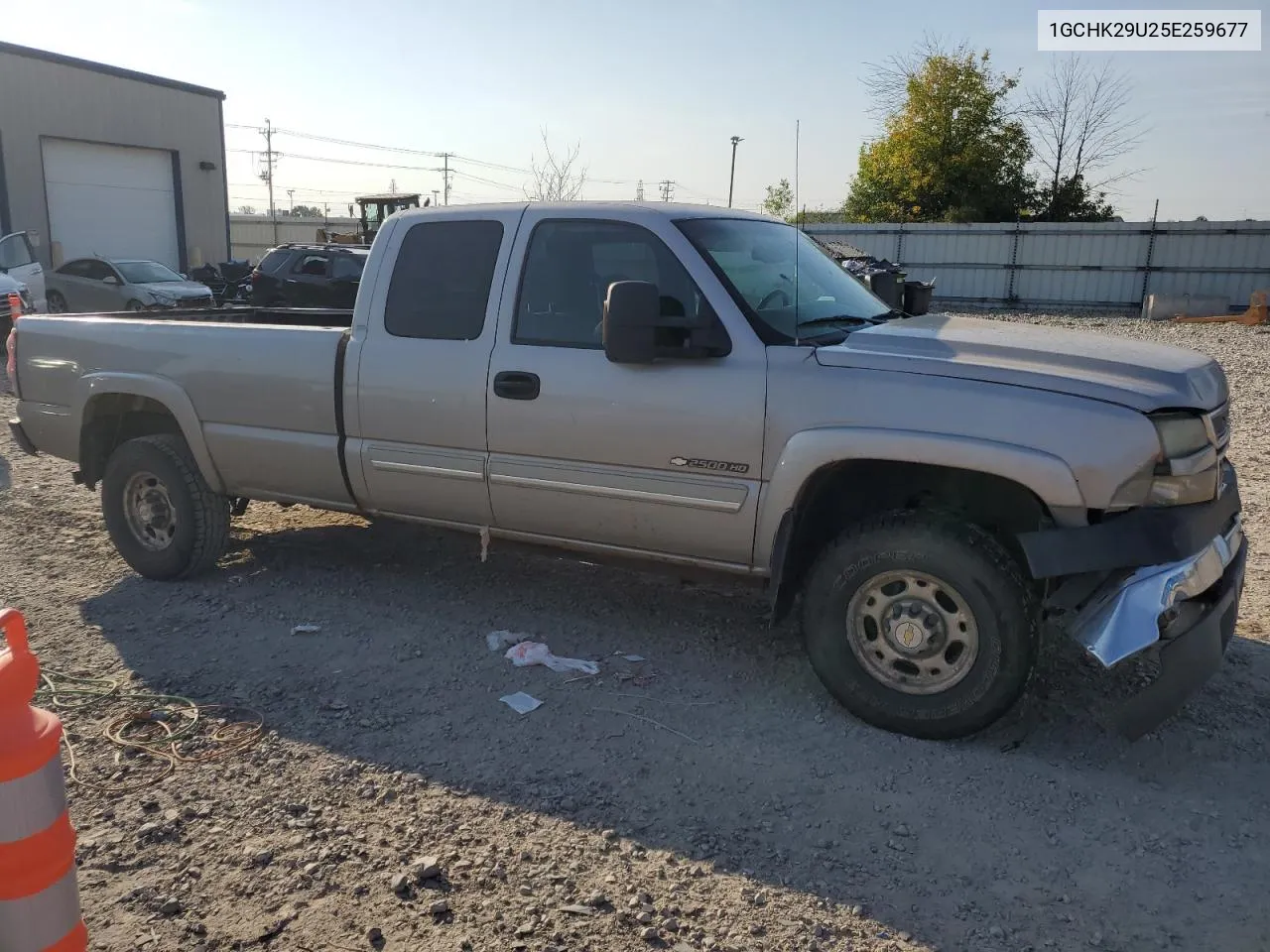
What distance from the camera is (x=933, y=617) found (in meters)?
3.70

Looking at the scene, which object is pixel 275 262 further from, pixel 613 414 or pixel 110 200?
pixel 613 414

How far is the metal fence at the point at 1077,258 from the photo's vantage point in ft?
85.9

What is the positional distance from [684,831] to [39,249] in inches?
1075

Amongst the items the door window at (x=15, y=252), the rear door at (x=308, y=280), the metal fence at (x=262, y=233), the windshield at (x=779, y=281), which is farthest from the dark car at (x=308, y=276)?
the metal fence at (x=262, y=233)

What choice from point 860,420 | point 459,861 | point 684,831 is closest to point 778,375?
point 860,420

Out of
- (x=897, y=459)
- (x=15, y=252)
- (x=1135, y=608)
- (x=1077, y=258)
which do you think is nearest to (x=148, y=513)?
(x=897, y=459)

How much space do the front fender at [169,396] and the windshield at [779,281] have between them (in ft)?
9.51

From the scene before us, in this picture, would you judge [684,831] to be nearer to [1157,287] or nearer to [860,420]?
[860,420]

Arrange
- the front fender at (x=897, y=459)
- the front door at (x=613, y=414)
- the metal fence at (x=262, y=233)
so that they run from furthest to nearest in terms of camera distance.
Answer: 1. the metal fence at (x=262, y=233)
2. the front door at (x=613, y=414)
3. the front fender at (x=897, y=459)

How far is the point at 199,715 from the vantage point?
398 centimetres

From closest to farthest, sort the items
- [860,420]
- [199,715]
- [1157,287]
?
1. [860,420]
2. [199,715]
3. [1157,287]

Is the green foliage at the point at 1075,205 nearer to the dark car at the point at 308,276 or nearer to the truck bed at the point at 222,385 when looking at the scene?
the dark car at the point at 308,276

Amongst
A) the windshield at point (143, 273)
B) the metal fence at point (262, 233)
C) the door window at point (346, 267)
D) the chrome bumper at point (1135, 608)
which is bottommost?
the chrome bumper at point (1135, 608)

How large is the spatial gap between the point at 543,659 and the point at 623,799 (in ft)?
3.91
